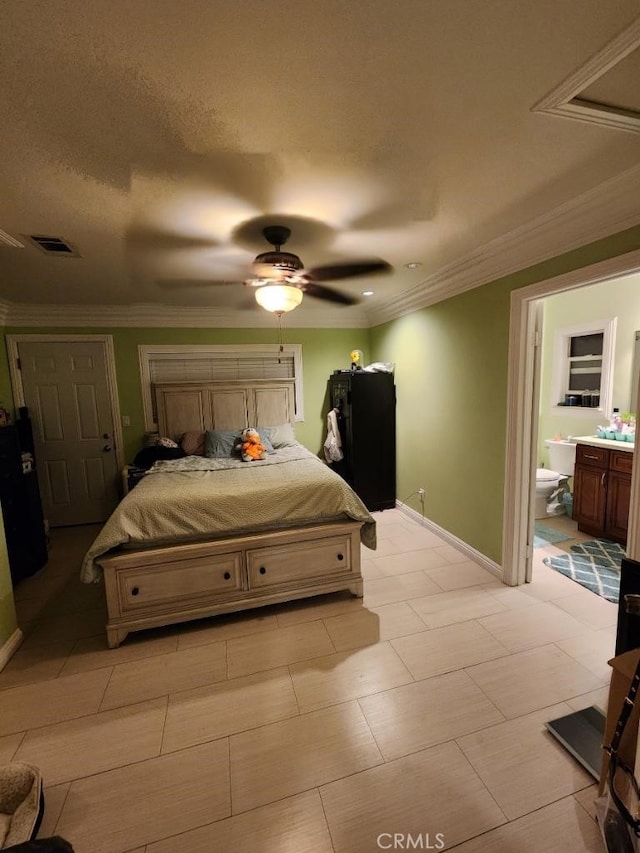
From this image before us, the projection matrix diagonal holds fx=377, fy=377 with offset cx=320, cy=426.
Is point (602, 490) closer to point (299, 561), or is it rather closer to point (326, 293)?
point (299, 561)

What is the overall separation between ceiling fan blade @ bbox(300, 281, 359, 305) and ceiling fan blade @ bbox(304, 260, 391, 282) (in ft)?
0.33

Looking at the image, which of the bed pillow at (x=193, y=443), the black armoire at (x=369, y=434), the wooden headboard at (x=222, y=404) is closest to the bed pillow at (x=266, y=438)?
the wooden headboard at (x=222, y=404)

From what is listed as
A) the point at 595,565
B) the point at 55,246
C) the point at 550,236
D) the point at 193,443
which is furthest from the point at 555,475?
the point at 55,246

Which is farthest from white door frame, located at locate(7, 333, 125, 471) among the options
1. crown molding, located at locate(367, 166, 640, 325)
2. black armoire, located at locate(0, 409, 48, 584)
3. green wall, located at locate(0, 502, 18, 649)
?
crown molding, located at locate(367, 166, 640, 325)

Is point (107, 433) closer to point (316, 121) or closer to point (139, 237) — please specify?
point (139, 237)

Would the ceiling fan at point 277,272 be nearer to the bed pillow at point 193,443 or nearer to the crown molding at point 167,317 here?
the crown molding at point 167,317

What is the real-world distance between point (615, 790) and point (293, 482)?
6.56 ft

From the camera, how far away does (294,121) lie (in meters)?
1.33

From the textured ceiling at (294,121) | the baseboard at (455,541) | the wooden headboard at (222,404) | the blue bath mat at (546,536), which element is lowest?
the blue bath mat at (546,536)

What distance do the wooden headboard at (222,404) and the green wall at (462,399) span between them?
1.46m

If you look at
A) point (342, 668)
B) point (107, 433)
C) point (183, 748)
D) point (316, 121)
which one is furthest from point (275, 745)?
point (107, 433)

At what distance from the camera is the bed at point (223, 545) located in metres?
2.27

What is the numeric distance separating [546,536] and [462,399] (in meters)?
Answer: 1.61

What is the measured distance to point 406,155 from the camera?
A: 154 cm
